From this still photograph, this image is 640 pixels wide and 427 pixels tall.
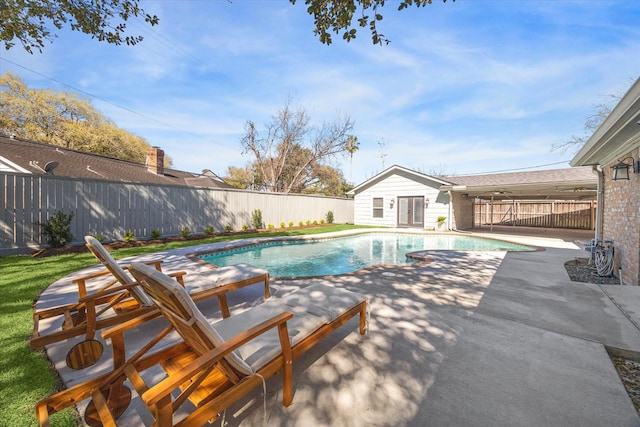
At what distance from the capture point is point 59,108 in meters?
24.9

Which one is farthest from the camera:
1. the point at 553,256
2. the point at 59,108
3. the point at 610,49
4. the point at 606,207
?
the point at 59,108

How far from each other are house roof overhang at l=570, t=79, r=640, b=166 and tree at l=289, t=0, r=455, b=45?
2.79 metres

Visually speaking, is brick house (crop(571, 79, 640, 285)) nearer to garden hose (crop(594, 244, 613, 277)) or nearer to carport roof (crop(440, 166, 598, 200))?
garden hose (crop(594, 244, 613, 277))

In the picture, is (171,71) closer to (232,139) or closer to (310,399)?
(232,139)

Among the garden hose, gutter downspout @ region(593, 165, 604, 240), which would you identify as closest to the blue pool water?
gutter downspout @ region(593, 165, 604, 240)

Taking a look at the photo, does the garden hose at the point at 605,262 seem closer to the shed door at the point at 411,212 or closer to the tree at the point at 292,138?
the shed door at the point at 411,212

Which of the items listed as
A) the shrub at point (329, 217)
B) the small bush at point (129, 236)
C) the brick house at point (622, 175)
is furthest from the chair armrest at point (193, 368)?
the shrub at point (329, 217)

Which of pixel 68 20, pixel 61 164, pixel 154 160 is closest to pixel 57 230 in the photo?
pixel 68 20

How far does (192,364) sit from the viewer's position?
1.44 metres

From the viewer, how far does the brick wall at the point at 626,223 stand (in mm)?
4582

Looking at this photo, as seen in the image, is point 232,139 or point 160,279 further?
point 232,139

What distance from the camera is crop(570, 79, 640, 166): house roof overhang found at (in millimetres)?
3282

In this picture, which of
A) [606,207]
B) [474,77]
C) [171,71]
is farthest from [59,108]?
[606,207]

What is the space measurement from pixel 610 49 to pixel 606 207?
29.8 feet
